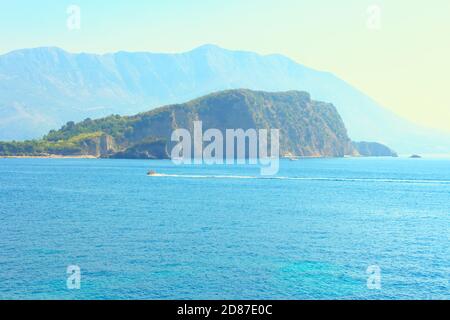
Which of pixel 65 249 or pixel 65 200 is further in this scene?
pixel 65 200

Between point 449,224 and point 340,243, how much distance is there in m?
29.6

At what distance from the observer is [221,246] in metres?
63.4

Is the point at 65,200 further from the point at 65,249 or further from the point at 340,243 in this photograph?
the point at 340,243

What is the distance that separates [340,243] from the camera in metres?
67.5

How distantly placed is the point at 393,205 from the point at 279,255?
5977cm

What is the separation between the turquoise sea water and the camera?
46.3 m

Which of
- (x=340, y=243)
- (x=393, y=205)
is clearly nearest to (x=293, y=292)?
(x=340, y=243)

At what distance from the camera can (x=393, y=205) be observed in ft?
368

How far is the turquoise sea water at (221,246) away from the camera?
152 feet
